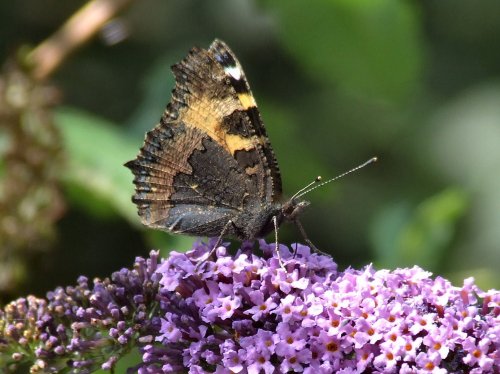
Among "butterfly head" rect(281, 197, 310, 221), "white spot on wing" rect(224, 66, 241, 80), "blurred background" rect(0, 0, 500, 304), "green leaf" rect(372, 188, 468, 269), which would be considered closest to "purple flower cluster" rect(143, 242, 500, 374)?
"butterfly head" rect(281, 197, 310, 221)

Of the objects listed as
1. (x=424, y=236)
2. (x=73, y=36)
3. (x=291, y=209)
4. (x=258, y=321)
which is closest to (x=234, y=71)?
(x=291, y=209)

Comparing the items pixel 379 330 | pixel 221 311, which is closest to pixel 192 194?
pixel 221 311

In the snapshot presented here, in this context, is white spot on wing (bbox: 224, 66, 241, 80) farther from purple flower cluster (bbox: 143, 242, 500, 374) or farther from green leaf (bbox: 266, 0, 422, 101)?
green leaf (bbox: 266, 0, 422, 101)

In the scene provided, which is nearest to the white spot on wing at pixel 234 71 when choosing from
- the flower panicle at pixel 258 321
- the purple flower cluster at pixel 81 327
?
the flower panicle at pixel 258 321

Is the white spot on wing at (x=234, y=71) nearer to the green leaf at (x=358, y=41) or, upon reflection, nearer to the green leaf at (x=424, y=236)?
the green leaf at (x=358, y=41)

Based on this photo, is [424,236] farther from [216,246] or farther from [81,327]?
[81,327]
